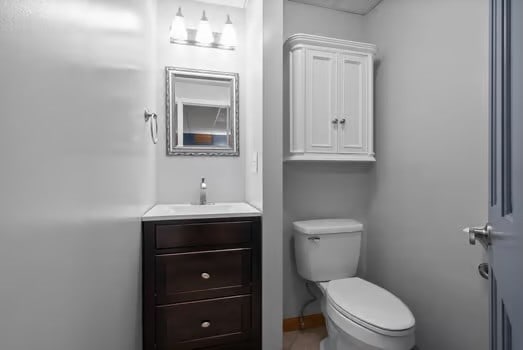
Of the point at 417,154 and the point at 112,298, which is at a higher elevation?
the point at 417,154

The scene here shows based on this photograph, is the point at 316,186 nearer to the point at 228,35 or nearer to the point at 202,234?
the point at 202,234

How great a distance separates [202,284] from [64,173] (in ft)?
3.49

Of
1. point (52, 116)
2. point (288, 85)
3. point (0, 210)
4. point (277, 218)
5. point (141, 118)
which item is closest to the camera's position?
point (0, 210)

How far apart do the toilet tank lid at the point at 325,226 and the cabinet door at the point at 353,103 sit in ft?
1.69

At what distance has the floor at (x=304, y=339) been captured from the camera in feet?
5.42

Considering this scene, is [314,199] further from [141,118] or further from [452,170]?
[141,118]

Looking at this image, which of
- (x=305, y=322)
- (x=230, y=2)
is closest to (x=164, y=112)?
(x=230, y=2)

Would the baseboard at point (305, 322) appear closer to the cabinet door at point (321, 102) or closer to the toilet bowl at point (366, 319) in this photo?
the toilet bowl at point (366, 319)

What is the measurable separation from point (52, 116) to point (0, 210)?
20cm

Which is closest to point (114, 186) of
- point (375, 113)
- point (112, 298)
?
point (112, 298)

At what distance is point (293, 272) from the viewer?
1841 millimetres

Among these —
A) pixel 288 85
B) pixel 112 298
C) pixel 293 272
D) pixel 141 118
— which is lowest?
pixel 293 272

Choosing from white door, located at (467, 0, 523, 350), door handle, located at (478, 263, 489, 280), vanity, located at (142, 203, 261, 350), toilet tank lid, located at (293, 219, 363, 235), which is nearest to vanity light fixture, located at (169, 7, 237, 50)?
vanity, located at (142, 203, 261, 350)

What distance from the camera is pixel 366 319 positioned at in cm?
113
